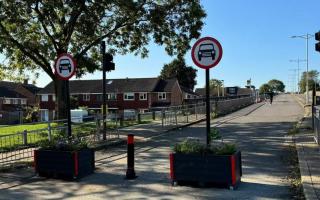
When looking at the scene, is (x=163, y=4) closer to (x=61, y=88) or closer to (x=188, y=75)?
(x=61, y=88)

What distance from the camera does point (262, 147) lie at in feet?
48.9

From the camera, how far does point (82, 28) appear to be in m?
23.1

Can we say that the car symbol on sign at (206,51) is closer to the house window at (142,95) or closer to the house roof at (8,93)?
the house window at (142,95)

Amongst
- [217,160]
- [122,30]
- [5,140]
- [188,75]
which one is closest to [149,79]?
[188,75]

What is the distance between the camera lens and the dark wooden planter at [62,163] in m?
9.55

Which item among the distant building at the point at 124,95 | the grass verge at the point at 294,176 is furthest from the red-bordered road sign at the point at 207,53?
the distant building at the point at 124,95

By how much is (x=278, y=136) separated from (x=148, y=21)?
9.87 m

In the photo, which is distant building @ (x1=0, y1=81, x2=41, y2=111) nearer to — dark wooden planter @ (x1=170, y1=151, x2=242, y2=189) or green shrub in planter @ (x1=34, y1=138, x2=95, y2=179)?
green shrub in planter @ (x1=34, y1=138, x2=95, y2=179)

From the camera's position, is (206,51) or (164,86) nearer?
(206,51)

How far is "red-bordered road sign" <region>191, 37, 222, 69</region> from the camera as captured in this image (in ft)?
30.6

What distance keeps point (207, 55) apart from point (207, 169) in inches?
90.5

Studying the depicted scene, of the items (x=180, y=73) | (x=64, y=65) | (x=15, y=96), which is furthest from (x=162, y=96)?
(x=64, y=65)

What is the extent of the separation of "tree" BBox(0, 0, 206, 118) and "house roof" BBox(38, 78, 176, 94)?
48.2 meters

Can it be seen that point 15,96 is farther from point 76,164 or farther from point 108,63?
point 76,164
